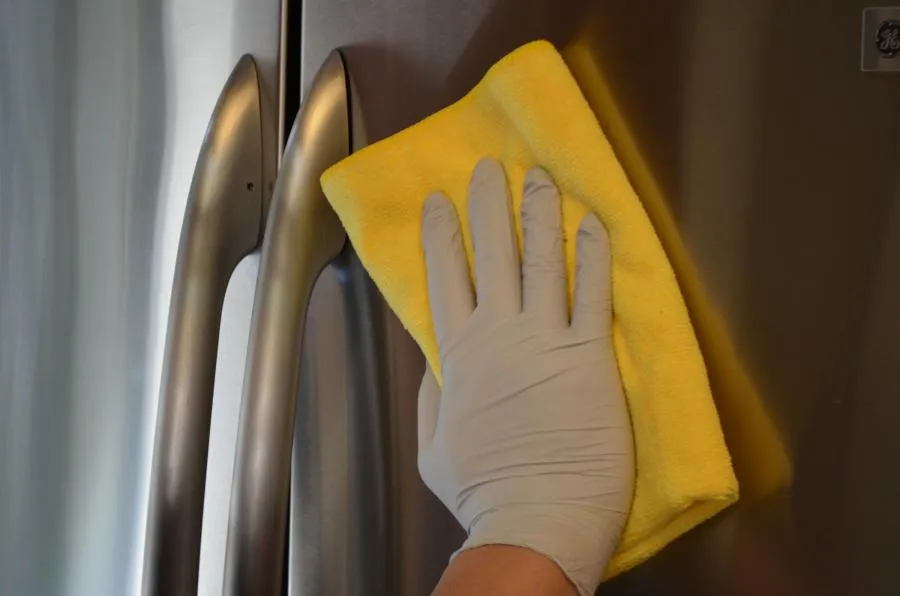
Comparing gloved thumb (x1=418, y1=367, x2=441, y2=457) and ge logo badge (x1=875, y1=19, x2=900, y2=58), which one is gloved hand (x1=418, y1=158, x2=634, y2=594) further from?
ge logo badge (x1=875, y1=19, x2=900, y2=58)

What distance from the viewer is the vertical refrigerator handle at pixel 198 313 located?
51 centimetres

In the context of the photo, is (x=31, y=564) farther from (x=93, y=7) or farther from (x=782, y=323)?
(x=782, y=323)

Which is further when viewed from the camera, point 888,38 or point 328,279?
point 328,279

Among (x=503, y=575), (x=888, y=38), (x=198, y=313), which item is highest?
Answer: (x=888, y=38)

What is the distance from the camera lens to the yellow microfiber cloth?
439 millimetres

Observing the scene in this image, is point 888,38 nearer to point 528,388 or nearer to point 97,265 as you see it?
point 528,388

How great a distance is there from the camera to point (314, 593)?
0.54 metres

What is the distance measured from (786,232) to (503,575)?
8.7 inches

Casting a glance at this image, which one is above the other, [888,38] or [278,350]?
[888,38]

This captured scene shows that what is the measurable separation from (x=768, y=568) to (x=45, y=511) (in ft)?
1.57

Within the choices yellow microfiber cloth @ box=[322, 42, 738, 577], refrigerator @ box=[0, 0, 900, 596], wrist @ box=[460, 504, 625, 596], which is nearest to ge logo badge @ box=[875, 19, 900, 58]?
refrigerator @ box=[0, 0, 900, 596]

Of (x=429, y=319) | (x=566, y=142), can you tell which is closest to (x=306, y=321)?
(x=429, y=319)

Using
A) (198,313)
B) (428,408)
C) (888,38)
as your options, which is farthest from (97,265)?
(888,38)

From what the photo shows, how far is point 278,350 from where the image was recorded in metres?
0.50
